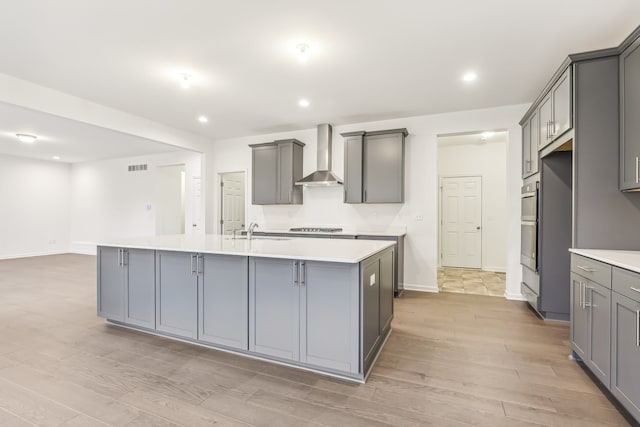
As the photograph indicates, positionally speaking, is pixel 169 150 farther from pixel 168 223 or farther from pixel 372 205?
pixel 372 205

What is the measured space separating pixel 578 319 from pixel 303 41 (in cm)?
330

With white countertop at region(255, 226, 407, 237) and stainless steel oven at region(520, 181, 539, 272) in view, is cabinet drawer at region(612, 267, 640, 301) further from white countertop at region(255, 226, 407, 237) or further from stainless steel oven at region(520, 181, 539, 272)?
white countertop at region(255, 226, 407, 237)

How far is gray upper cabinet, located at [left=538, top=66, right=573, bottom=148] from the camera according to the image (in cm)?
266

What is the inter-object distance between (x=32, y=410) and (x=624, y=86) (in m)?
4.73

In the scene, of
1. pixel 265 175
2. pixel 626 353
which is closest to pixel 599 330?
pixel 626 353

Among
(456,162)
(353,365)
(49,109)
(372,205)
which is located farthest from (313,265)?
(456,162)

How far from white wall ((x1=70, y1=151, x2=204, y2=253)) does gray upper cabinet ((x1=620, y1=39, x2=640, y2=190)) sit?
21.9ft

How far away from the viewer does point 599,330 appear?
6.90 feet

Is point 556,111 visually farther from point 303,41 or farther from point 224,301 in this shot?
point 224,301

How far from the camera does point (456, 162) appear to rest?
6980 mm

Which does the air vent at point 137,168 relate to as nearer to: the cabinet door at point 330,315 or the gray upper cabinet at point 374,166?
the gray upper cabinet at point 374,166

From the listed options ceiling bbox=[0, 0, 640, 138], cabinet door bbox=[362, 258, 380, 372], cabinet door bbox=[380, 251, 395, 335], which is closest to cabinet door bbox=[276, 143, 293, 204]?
ceiling bbox=[0, 0, 640, 138]

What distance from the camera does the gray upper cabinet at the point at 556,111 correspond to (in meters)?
2.66

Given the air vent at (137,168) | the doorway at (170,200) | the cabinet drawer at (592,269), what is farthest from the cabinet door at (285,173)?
the air vent at (137,168)
